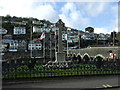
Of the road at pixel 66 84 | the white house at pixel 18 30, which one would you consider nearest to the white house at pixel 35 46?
the white house at pixel 18 30

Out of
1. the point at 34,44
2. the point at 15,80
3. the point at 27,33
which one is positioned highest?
the point at 27,33

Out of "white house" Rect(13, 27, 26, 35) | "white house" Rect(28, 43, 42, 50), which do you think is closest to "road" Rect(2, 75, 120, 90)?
"white house" Rect(28, 43, 42, 50)

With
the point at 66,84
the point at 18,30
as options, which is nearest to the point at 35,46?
the point at 18,30

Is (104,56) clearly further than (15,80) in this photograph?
Yes

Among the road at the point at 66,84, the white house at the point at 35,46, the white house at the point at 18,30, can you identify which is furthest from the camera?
the white house at the point at 18,30

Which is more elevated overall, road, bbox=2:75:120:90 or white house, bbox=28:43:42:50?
white house, bbox=28:43:42:50

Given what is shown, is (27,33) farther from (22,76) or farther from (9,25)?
(22,76)

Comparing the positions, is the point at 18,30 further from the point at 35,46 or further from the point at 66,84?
the point at 66,84

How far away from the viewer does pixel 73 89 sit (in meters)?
12.4

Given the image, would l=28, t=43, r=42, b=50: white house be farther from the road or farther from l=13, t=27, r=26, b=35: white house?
the road

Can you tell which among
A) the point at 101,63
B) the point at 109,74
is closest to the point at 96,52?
the point at 101,63

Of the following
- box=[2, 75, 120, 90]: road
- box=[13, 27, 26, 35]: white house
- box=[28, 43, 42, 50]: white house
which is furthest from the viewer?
box=[13, 27, 26, 35]: white house

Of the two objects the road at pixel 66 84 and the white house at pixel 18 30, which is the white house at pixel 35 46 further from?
the road at pixel 66 84

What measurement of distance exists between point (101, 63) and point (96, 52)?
15957 millimetres
